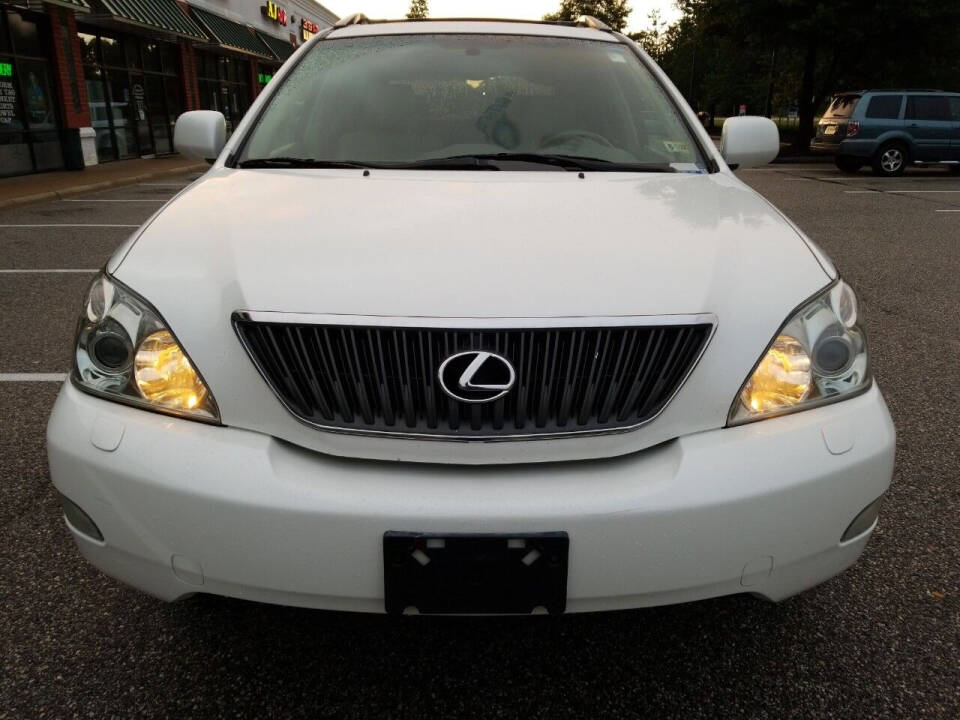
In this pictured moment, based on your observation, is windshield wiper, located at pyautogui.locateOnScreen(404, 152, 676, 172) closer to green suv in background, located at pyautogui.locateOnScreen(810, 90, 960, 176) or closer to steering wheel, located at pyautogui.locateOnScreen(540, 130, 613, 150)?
steering wheel, located at pyautogui.locateOnScreen(540, 130, 613, 150)

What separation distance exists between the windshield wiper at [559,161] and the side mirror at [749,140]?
516 mm

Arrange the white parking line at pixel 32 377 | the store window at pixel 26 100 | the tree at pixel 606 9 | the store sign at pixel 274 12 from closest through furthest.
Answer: the white parking line at pixel 32 377 → the store window at pixel 26 100 → the store sign at pixel 274 12 → the tree at pixel 606 9

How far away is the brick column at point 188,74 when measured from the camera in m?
20.8

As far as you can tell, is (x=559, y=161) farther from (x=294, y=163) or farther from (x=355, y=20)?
(x=355, y=20)

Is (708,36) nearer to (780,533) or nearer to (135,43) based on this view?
(135,43)

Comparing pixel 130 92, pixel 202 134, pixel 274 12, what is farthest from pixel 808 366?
pixel 274 12

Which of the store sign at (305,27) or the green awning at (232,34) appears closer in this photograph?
the green awning at (232,34)

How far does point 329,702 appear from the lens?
174cm

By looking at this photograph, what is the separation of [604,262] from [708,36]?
28277 mm

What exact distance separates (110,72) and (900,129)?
1714 cm

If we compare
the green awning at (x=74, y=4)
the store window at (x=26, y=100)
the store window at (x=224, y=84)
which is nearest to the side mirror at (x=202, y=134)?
the store window at (x=26, y=100)

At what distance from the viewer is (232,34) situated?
22859mm

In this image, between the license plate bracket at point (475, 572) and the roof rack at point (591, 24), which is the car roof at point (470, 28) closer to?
the roof rack at point (591, 24)

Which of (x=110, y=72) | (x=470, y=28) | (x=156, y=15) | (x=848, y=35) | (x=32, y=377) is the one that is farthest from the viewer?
(x=848, y=35)
